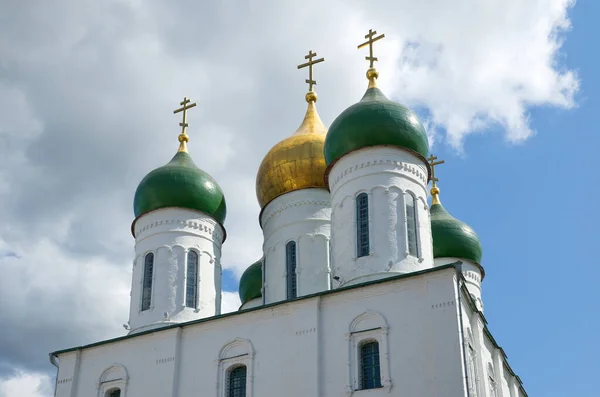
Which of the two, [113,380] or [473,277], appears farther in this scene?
[473,277]

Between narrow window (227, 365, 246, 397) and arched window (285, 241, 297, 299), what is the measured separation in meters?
3.20

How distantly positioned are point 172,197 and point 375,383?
7238 mm

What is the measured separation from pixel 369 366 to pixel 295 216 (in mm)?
5764

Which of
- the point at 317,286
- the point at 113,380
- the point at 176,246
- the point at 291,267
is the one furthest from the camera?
the point at 291,267

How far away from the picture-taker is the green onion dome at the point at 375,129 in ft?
54.0

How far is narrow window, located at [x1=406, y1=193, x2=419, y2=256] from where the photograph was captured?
1573cm

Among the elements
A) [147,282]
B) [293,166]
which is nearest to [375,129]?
[293,166]

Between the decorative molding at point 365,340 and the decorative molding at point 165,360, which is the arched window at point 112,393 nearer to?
the decorative molding at point 165,360

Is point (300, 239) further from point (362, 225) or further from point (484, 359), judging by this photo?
point (484, 359)

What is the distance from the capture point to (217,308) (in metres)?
18.4

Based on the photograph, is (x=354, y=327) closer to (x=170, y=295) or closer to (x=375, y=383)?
(x=375, y=383)

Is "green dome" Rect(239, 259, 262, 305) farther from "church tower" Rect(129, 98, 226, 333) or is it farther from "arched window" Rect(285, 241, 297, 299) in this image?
"arched window" Rect(285, 241, 297, 299)

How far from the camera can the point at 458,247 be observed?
20797 millimetres

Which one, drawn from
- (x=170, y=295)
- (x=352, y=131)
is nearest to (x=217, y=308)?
(x=170, y=295)
